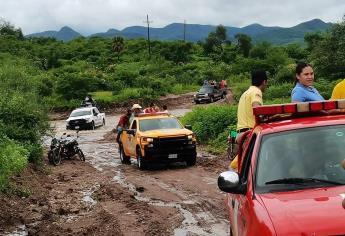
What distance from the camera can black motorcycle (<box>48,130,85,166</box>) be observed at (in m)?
21.5

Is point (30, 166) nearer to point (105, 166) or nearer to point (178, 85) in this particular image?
point (105, 166)

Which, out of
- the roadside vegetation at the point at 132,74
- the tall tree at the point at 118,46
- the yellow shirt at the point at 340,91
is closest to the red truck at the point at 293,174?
the yellow shirt at the point at 340,91

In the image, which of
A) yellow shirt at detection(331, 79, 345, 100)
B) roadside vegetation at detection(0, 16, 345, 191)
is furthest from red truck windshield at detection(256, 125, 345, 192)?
roadside vegetation at detection(0, 16, 345, 191)

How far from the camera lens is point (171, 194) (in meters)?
13.2

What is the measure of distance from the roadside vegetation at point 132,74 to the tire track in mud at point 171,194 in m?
2.67

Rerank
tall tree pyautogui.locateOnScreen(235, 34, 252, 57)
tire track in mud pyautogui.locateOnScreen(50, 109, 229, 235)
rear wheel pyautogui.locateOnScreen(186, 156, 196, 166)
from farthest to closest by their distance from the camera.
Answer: tall tree pyautogui.locateOnScreen(235, 34, 252, 57) → rear wheel pyautogui.locateOnScreen(186, 156, 196, 166) → tire track in mud pyautogui.locateOnScreen(50, 109, 229, 235)

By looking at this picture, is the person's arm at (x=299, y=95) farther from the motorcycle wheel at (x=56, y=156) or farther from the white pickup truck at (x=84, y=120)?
the white pickup truck at (x=84, y=120)

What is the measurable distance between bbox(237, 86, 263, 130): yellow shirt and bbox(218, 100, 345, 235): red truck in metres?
2.19

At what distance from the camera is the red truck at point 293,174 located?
4152 millimetres

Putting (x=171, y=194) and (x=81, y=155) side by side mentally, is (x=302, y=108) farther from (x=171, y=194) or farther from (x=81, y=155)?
(x=81, y=155)

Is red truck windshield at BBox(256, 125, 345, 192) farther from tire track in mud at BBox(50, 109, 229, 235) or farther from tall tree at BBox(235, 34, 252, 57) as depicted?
tall tree at BBox(235, 34, 252, 57)

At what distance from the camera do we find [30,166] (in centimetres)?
1756

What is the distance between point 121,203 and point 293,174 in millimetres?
7725

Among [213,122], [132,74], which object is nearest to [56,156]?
[213,122]
